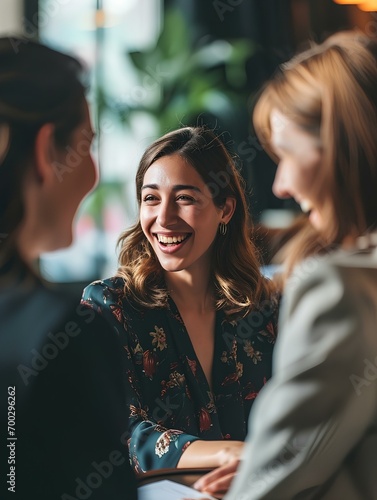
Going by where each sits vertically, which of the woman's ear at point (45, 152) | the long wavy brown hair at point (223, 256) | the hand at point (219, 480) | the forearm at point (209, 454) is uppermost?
the woman's ear at point (45, 152)

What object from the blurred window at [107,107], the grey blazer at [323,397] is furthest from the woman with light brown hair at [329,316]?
the blurred window at [107,107]

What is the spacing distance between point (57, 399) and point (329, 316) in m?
0.55

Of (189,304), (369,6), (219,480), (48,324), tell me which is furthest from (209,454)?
(369,6)

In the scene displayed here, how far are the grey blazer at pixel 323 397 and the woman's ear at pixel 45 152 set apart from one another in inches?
19.2

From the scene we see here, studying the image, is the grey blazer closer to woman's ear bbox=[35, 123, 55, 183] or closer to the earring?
the earring

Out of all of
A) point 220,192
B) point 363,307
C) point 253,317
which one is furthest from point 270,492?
point 220,192

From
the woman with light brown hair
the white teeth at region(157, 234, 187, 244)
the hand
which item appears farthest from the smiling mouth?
the hand

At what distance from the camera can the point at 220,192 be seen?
112cm

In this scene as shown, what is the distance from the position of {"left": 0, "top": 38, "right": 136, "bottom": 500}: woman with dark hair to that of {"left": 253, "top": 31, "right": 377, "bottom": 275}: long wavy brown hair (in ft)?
1.16

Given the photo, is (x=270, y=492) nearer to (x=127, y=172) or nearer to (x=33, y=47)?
(x=127, y=172)

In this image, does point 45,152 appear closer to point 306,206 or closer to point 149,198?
point 149,198

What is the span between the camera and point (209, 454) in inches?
42.5

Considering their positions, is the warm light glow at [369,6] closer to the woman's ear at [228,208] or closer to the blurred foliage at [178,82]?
the blurred foliage at [178,82]

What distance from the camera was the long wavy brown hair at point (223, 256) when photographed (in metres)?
1.13
